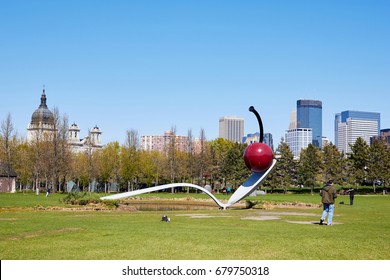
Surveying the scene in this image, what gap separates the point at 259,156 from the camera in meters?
28.4

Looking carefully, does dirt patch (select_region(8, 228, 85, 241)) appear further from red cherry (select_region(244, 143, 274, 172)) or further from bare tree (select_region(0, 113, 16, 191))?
bare tree (select_region(0, 113, 16, 191))

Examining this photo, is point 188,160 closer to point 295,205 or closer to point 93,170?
point 93,170

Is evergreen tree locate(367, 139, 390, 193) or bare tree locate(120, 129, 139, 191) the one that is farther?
bare tree locate(120, 129, 139, 191)

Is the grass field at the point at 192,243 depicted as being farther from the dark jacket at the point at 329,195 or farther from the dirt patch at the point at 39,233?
the dark jacket at the point at 329,195

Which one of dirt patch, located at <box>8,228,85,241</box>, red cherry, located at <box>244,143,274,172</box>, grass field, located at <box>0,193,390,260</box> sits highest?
red cherry, located at <box>244,143,274,172</box>

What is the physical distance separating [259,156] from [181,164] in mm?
55968

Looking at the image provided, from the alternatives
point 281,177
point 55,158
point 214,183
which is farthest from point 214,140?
point 55,158

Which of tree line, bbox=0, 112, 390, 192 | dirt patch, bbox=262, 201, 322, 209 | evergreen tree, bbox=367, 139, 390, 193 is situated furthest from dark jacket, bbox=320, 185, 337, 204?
evergreen tree, bbox=367, 139, 390, 193

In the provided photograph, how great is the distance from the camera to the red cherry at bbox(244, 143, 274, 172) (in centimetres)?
2836

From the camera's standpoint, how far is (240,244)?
12430 millimetres

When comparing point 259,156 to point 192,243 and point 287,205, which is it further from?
point 192,243

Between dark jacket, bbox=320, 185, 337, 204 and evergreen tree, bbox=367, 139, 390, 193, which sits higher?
evergreen tree, bbox=367, 139, 390, 193

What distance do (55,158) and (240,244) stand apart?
57.0 metres

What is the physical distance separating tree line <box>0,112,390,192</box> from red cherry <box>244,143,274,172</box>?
42733 millimetres
